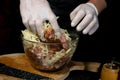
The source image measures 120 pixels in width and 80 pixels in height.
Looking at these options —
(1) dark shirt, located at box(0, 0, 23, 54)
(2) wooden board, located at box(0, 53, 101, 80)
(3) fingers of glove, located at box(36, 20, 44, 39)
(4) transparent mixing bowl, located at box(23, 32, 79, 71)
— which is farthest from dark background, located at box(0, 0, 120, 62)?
(3) fingers of glove, located at box(36, 20, 44, 39)

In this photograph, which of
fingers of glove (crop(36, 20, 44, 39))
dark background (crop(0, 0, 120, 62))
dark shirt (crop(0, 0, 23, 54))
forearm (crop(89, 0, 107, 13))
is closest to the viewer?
fingers of glove (crop(36, 20, 44, 39))

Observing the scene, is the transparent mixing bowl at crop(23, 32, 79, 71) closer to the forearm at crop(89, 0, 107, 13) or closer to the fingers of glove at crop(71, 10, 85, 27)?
the fingers of glove at crop(71, 10, 85, 27)

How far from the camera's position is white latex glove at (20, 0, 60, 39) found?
133 centimetres

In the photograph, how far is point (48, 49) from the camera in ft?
4.36

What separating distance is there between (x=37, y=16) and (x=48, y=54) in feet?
0.60

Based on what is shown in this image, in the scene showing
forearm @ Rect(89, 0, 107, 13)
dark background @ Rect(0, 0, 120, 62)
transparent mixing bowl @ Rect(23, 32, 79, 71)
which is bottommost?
dark background @ Rect(0, 0, 120, 62)

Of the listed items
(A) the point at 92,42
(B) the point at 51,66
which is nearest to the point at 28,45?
(B) the point at 51,66

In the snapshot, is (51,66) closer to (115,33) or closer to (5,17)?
(115,33)

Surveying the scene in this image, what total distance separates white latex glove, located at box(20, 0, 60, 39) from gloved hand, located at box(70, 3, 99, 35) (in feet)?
0.33

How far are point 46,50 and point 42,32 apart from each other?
85mm

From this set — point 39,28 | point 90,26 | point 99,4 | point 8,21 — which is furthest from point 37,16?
point 8,21

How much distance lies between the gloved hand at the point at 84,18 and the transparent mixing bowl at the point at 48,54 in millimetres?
71

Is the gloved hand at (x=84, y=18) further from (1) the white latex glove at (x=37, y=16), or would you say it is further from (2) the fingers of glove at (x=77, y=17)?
(1) the white latex glove at (x=37, y=16)

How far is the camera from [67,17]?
66.2 inches
